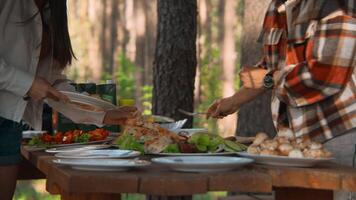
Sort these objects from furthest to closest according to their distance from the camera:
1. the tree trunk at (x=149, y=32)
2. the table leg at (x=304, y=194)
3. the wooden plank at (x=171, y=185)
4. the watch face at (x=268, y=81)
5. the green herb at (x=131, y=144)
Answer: the tree trunk at (x=149, y=32) < the watch face at (x=268, y=81) < the green herb at (x=131, y=144) < the table leg at (x=304, y=194) < the wooden plank at (x=171, y=185)

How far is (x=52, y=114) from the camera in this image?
491 centimetres

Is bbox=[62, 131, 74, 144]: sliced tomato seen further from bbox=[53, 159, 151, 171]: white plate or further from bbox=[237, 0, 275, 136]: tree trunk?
bbox=[237, 0, 275, 136]: tree trunk

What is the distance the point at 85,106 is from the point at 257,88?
0.89 meters

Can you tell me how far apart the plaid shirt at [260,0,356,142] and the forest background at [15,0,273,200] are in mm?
6732

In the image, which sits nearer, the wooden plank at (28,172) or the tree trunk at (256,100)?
the wooden plank at (28,172)

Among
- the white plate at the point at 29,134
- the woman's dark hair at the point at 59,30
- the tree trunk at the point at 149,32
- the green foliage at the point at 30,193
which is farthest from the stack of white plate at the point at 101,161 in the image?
the tree trunk at the point at 149,32

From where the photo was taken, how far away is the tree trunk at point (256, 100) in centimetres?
616

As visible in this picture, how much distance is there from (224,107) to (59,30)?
0.82 m

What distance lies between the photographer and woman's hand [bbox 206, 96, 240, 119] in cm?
378

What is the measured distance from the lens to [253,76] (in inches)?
141

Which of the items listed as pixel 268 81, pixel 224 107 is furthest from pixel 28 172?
pixel 268 81

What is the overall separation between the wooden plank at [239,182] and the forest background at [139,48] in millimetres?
7413

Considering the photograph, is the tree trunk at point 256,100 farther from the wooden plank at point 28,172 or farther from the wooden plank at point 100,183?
the wooden plank at point 100,183

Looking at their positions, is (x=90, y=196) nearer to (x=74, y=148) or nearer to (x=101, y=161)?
(x=101, y=161)
